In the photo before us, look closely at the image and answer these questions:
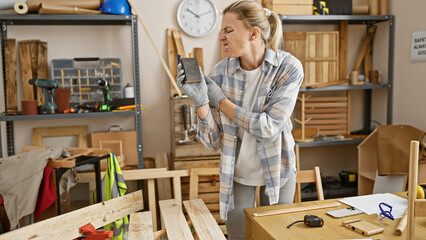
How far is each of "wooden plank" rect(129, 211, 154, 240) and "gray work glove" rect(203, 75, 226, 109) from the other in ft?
2.27

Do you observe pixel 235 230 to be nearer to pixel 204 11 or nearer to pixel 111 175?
pixel 111 175

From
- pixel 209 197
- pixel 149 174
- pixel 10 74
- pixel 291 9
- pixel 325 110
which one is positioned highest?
pixel 291 9

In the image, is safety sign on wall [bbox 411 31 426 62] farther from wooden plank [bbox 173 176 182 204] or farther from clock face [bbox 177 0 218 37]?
wooden plank [bbox 173 176 182 204]

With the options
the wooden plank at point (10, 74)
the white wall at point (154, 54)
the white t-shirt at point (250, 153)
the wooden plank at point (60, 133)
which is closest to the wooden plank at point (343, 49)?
the white wall at point (154, 54)

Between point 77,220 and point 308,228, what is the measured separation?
1.21 meters

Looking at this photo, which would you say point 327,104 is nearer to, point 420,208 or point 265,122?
point 265,122

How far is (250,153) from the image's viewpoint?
163cm

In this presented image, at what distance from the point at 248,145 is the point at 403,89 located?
7.45ft

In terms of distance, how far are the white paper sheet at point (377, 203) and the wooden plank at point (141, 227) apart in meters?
0.90

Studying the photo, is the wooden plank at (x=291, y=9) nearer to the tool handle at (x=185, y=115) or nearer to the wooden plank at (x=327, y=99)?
the wooden plank at (x=327, y=99)

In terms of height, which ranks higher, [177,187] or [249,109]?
[249,109]

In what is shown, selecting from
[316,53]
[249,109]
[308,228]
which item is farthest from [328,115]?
[308,228]

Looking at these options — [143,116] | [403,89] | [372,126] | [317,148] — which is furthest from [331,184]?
[143,116]

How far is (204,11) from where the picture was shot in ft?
10.8
